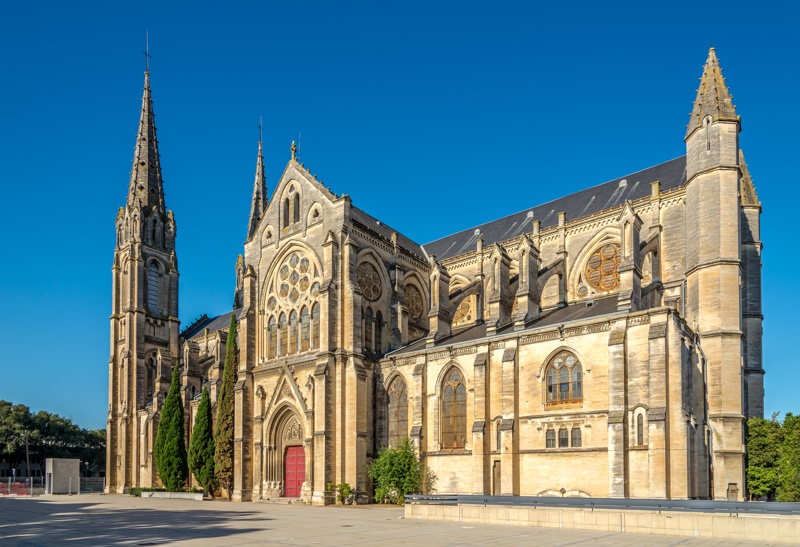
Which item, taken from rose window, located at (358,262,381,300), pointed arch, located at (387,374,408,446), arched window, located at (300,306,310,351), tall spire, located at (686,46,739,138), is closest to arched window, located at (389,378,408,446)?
pointed arch, located at (387,374,408,446)

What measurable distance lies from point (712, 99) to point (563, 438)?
57.6 feet

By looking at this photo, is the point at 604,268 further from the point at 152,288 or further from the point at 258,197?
the point at 258,197

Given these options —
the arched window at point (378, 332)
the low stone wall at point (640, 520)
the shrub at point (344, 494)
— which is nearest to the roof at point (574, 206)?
the arched window at point (378, 332)

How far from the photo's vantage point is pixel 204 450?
4144 cm

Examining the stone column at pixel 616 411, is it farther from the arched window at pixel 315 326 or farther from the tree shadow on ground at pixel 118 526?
the arched window at pixel 315 326

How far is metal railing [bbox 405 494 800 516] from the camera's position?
1642 centimetres

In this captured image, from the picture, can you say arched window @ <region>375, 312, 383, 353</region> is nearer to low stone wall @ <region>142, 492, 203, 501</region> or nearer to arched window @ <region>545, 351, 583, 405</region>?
arched window @ <region>545, 351, 583, 405</region>

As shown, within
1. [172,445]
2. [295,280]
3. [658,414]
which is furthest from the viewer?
[172,445]

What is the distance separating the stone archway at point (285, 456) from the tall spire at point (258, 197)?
42059 millimetres

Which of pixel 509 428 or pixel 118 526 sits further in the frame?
pixel 509 428

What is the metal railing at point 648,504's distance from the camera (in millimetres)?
16422

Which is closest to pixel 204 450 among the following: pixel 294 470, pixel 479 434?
pixel 294 470

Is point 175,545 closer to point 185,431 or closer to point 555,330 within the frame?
point 555,330

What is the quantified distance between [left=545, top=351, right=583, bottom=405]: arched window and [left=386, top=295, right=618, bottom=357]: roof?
1.61m
